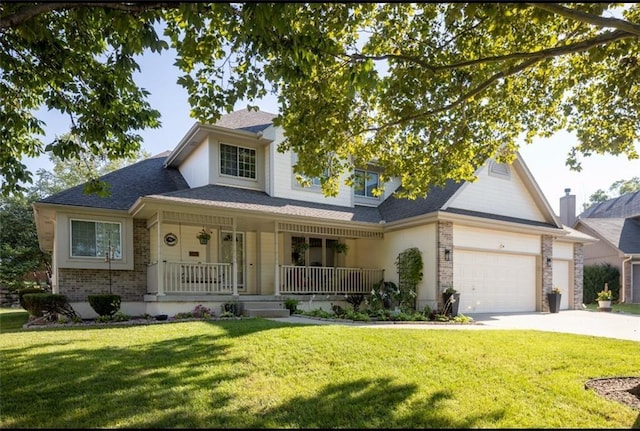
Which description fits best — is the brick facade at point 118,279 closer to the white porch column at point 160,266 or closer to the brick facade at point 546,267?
the white porch column at point 160,266

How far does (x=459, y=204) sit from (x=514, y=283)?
3.92 metres

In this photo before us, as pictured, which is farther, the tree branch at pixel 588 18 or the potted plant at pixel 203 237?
the potted plant at pixel 203 237

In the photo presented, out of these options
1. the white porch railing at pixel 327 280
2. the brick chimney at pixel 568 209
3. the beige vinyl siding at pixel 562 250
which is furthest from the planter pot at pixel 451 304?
the brick chimney at pixel 568 209

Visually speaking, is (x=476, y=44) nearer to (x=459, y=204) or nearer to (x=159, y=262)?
(x=459, y=204)

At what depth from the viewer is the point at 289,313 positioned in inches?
465

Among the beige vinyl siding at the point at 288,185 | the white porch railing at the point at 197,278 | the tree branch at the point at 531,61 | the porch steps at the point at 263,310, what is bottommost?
the porch steps at the point at 263,310

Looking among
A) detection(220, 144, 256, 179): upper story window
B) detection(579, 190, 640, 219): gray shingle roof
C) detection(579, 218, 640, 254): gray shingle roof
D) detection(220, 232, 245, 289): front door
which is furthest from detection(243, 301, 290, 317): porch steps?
detection(579, 190, 640, 219): gray shingle roof

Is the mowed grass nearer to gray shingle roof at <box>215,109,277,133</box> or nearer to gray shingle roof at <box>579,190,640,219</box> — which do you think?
gray shingle roof at <box>215,109,277,133</box>

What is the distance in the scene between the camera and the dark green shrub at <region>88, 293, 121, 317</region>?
10828 mm

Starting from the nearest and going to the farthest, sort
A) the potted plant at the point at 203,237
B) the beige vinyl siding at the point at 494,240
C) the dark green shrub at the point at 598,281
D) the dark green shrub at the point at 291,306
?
the dark green shrub at the point at 291,306
the potted plant at the point at 203,237
the beige vinyl siding at the point at 494,240
the dark green shrub at the point at 598,281

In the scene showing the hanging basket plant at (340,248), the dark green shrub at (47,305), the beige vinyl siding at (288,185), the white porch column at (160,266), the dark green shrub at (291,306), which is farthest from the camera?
the hanging basket plant at (340,248)

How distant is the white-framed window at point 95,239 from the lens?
38.9 ft

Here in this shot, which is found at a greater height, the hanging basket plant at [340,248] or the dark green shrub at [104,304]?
the hanging basket plant at [340,248]

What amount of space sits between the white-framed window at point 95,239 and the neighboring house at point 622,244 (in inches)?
1007
